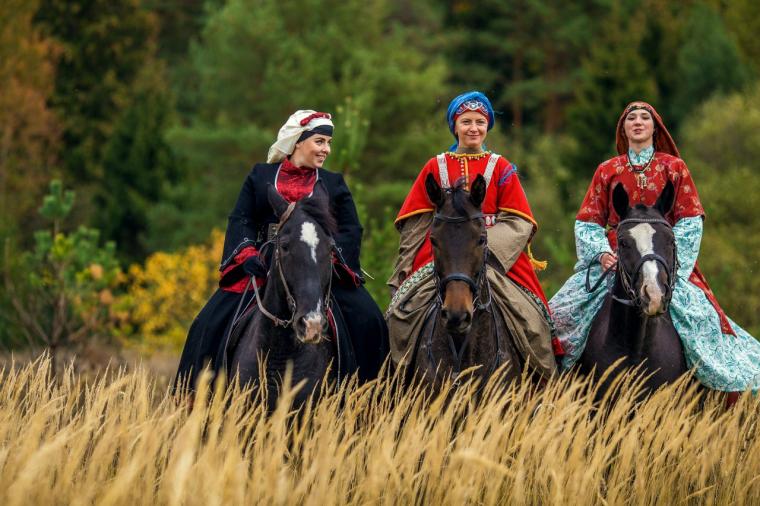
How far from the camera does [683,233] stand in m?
7.49

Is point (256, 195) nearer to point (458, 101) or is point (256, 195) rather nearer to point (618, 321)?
point (458, 101)

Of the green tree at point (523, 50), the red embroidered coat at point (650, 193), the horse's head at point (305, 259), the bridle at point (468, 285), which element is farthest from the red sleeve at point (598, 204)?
the green tree at point (523, 50)

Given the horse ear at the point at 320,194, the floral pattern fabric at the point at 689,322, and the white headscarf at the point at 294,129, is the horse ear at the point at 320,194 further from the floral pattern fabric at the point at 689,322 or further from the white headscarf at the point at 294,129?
the floral pattern fabric at the point at 689,322

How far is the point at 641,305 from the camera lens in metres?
6.79

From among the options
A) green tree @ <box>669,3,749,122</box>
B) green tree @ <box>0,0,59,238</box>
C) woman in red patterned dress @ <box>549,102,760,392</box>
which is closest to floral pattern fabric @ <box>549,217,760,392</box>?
woman in red patterned dress @ <box>549,102,760,392</box>

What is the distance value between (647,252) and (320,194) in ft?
6.10

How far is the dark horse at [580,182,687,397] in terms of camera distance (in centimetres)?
Answer: 677

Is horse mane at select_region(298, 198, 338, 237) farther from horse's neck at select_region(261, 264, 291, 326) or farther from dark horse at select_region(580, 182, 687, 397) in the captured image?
dark horse at select_region(580, 182, 687, 397)

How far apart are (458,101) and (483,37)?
111ft

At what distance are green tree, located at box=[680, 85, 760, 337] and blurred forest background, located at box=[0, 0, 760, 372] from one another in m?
0.06

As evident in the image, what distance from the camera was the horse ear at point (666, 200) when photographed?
7.18m

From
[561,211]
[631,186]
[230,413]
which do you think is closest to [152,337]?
[561,211]

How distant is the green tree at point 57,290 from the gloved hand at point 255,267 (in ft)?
24.0

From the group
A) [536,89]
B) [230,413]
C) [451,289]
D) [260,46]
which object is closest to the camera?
[230,413]
